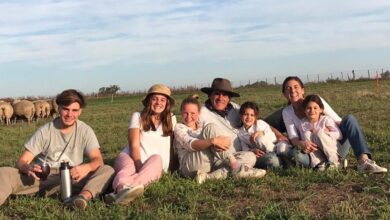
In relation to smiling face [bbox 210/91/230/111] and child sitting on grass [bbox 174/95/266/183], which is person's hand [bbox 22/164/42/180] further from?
smiling face [bbox 210/91/230/111]

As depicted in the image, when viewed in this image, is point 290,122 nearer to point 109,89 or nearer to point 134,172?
point 134,172

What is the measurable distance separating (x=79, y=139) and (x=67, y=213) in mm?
1201

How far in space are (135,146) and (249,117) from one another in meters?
1.60

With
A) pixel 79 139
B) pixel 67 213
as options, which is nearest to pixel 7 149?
pixel 79 139

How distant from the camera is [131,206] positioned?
5.06m

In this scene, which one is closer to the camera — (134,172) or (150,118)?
(134,172)

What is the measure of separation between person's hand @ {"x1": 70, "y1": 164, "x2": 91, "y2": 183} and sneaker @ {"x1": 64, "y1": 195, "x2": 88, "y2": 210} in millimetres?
357

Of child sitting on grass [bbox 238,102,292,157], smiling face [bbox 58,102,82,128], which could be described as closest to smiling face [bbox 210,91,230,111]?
child sitting on grass [bbox 238,102,292,157]

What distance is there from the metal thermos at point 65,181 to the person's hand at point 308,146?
9.47ft

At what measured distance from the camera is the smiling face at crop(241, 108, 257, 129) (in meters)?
6.59

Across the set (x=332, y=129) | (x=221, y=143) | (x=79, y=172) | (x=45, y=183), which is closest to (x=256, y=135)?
(x=221, y=143)

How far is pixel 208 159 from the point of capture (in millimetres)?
6137

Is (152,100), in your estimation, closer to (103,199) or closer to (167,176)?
(167,176)

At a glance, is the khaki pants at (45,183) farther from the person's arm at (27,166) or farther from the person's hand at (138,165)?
the person's hand at (138,165)
